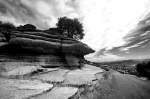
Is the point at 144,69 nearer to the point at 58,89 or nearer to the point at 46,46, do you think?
the point at 46,46

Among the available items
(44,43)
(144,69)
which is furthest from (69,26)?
(144,69)

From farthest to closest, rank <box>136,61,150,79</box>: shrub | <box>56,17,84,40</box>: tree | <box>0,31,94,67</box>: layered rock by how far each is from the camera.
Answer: <box>56,17,84,40</box>: tree
<box>136,61,150,79</box>: shrub
<box>0,31,94,67</box>: layered rock

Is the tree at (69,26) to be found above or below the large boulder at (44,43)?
above

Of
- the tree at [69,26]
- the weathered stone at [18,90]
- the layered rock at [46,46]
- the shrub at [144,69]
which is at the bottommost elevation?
the shrub at [144,69]

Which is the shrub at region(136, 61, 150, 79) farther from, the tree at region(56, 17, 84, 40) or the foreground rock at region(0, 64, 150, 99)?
the tree at region(56, 17, 84, 40)

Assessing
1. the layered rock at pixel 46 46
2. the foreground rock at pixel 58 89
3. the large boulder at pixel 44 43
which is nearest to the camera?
the foreground rock at pixel 58 89

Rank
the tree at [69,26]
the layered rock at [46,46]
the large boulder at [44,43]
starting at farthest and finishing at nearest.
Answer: the tree at [69,26] < the large boulder at [44,43] < the layered rock at [46,46]

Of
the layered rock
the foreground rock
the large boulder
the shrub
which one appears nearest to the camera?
the foreground rock

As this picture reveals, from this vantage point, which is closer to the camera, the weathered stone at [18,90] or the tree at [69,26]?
the weathered stone at [18,90]

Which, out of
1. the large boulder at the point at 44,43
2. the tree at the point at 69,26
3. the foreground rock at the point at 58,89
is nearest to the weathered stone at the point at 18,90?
the foreground rock at the point at 58,89

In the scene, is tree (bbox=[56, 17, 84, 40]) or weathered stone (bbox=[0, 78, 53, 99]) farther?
tree (bbox=[56, 17, 84, 40])

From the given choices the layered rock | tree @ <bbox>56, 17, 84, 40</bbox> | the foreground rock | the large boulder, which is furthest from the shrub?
tree @ <bbox>56, 17, 84, 40</bbox>

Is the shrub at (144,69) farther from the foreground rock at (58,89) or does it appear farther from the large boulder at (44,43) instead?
the foreground rock at (58,89)

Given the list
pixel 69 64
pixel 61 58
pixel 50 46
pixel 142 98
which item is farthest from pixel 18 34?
pixel 142 98
